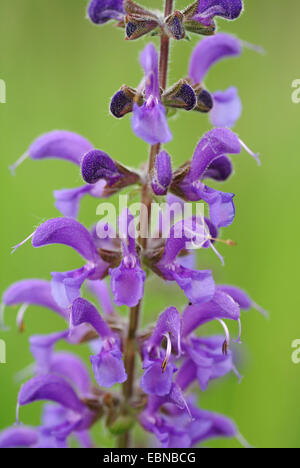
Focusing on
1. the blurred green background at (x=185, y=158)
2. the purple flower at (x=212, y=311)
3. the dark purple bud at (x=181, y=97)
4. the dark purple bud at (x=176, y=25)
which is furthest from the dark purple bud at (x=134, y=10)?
the blurred green background at (x=185, y=158)

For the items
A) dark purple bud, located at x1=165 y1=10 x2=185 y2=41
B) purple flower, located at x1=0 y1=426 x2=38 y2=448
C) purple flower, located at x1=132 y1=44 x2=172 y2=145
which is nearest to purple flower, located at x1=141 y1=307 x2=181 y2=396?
purple flower, located at x1=132 y1=44 x2=172 y2=145

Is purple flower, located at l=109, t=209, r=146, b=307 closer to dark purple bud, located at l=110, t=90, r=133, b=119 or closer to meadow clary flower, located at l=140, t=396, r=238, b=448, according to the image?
dark purple bud, located at l=110, t=90, r=133, b=119

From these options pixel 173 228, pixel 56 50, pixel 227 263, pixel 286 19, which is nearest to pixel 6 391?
pixel 227 263

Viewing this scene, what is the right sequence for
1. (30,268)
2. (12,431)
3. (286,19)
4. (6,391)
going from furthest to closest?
(286,19), (30,268), (6,391), (12,431)

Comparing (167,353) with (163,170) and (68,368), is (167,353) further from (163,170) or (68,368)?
(68,368)

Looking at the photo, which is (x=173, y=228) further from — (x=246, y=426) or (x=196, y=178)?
(x=246, y=426)

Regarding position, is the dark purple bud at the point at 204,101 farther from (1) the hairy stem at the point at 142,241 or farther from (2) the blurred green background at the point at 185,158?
(2) the blurred green background at the point at 185,158

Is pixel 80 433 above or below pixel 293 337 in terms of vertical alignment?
below
